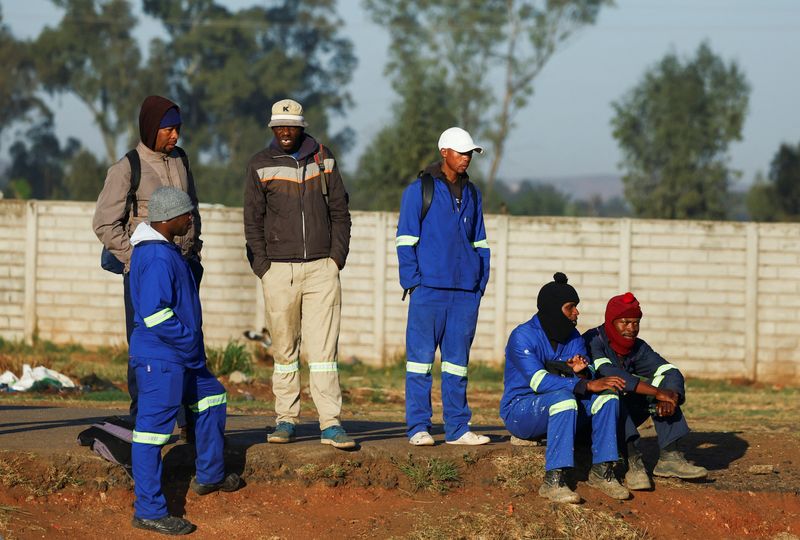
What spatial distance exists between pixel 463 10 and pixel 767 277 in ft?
111

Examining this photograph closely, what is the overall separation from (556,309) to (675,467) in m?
1.49

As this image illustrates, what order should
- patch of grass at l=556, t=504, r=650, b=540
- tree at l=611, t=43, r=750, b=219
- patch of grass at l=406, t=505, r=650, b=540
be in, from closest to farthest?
1. patch of grass at l=406, t=505, r=650, b=540
2. patch of grass at l=556, t=504, r=650, b=540
3. tree at l=611, t=43, r=750, b=219

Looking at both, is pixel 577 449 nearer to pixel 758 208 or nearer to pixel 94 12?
pixel 758 208

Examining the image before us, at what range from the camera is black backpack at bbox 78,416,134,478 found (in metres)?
7.40

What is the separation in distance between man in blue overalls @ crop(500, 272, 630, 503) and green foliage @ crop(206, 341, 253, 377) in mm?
7999

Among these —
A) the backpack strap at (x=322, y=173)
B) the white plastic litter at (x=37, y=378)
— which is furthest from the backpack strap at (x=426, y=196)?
the white plastic litter at (x=37, y=378)

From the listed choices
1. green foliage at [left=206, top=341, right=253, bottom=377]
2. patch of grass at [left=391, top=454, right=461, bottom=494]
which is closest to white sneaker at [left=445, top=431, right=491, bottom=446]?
patch of grass at [left=391, top=454, right=461, bottom=494]

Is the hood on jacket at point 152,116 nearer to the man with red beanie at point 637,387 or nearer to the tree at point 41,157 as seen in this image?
the man with red beanie at point 637,387

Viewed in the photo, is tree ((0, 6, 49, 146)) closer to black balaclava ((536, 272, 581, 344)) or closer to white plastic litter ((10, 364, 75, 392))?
white plastic litter ((10, 364, 75, 392))

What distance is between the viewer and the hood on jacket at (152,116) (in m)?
7.37

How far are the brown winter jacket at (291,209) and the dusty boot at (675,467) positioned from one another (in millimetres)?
2720

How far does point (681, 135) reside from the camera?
4444 centimetres

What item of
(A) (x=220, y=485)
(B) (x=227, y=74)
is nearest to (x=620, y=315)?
(A) (x=220, y=485)

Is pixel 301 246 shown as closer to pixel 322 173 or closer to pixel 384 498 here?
pixel 322 173
